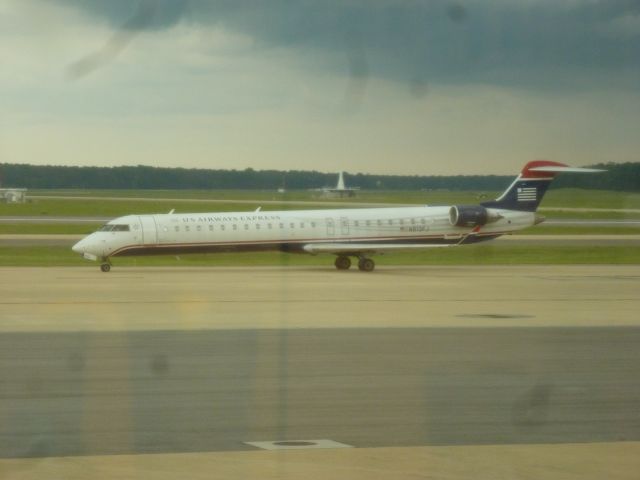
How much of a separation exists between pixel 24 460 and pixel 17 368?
5.76 metres

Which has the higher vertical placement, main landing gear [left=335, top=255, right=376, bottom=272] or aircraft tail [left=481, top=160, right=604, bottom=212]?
aircraft tail [left=481, top=160, right=604, bottom=212]

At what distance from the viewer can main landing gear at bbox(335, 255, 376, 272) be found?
40812 millimetres

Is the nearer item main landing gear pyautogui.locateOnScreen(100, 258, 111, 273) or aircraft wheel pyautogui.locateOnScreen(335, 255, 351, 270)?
main landing gear pyautogui.locateOnScreen(100, 258, 111, 273)

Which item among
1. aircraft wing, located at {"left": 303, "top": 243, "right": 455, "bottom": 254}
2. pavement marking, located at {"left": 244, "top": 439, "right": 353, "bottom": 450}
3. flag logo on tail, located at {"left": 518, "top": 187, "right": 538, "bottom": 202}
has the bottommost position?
pavement marking, located at {"left": 244, "top": 439, "right": 353, "bottom": 450}

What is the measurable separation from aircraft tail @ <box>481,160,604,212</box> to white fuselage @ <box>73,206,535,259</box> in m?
0.51

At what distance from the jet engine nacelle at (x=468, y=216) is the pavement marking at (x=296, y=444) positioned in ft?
105

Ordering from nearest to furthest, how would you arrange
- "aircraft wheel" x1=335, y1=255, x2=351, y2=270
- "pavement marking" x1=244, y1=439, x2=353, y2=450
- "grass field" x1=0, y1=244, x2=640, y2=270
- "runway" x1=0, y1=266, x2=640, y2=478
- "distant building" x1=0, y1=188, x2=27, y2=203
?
"runway" x1=0, y1=266, x2=640, y2=478, "pavement marking" x1=244, y1=439, x2=353, y2=450, "aircraft wheel" x1=335, y1=255, x2=351, y2=270, "grass field" x1=0, y1=244, x2=640, y2=270, "distant building" x1=0, y1=188, x2=27, y2=203

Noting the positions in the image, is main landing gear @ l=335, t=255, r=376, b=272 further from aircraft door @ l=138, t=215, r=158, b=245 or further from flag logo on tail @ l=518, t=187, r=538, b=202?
aircraft door @ l=138, t=215, r=158, b=245

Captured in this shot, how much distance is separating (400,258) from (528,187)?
28.0 feet

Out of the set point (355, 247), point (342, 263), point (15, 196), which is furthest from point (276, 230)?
point (15, 196)

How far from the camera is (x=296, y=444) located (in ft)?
33.6

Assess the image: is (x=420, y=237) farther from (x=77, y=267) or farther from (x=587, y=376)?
(x=587, y=376)

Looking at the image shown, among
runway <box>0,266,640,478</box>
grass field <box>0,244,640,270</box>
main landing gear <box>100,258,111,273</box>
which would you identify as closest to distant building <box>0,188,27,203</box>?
grass field <box>0,244,640,270</box>

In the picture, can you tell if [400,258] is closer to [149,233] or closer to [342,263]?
[342,263]
